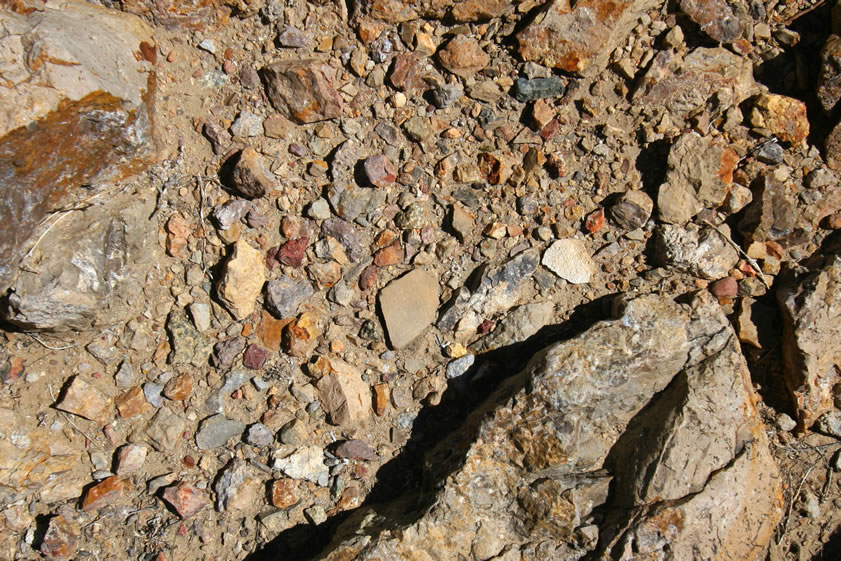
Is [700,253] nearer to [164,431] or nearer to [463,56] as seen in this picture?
[463,56]

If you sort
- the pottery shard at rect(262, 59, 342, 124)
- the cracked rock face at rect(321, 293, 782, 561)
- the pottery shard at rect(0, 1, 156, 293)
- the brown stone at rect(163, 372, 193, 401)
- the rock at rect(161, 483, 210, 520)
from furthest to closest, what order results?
1. the pottery shard at rect(262, 59, 342, 124)
2. the brown stone at rect(163, 372, 193, 401)
3. the rock at rect(161, 483, 210, 520)
4. the pottery shard at rect(0, 1, 156, 293)
5. the cracked rock face at rect(321, 293, 782, 561)

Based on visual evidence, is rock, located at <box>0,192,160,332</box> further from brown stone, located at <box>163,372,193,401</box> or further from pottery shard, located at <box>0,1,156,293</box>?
brown stone, located at <box>163,372,193,401</box>

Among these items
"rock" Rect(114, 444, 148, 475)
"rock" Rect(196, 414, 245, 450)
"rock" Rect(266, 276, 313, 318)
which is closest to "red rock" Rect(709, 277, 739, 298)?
"rock" Rect(266, 276, 313, 318)

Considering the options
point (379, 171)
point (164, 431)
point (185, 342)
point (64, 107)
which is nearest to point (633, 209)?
point (379, 171)

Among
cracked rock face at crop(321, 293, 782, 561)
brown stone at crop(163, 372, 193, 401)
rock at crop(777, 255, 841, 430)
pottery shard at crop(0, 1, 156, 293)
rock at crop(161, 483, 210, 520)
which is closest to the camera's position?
cracked rock face at crop(321, 293, 782, 561)

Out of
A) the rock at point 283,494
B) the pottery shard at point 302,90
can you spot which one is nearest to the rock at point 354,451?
the rock at point 283,494

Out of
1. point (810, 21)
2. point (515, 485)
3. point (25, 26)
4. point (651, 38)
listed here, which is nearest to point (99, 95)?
point (25, 26)

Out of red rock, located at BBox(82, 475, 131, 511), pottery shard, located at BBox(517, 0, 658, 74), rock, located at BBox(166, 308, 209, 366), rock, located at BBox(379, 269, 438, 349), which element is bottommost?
red rock, located at BBox(82, 475, 131, 511)
